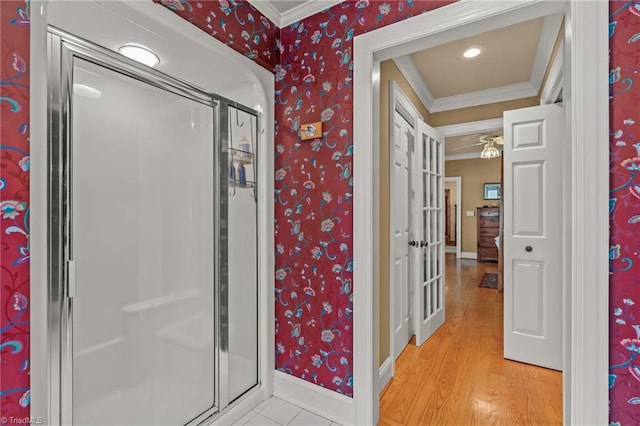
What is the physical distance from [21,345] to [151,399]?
28.2 inches

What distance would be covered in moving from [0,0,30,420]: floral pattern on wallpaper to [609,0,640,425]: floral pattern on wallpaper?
2102mm

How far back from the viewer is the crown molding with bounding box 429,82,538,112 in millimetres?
3373

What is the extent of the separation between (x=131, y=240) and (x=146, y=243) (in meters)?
0.07

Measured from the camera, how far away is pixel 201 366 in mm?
1730

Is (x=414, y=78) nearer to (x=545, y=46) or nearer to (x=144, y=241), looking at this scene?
(x=545, y=46)

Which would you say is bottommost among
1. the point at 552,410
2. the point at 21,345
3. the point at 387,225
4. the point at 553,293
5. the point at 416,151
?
the point at 552,410

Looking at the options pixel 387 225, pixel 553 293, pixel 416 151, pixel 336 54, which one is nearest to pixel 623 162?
pixel 387 225

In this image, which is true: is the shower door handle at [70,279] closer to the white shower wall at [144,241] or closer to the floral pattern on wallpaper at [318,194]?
the white shower wall at [144,241]

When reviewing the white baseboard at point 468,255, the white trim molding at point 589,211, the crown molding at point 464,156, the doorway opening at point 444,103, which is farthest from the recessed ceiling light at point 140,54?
the white baseboard at point 468,255

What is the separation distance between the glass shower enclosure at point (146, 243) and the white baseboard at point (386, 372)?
2.82 ft

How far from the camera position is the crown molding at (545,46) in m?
2.22

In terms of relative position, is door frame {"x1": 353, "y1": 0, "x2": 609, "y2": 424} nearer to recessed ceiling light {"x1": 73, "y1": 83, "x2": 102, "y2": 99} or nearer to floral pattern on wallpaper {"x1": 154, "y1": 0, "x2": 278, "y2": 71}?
floral pattern on wallpaper {"x1": 154, "y1": 0, "x2": 278, "y2": 71}

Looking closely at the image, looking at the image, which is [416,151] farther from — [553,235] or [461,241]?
[461,241]

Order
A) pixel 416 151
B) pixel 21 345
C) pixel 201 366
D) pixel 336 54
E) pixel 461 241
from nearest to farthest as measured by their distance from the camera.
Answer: pixel 21 345 < pixel 201 366 < pixel 336 54 < pixel 416 151 < pixel 461 241
